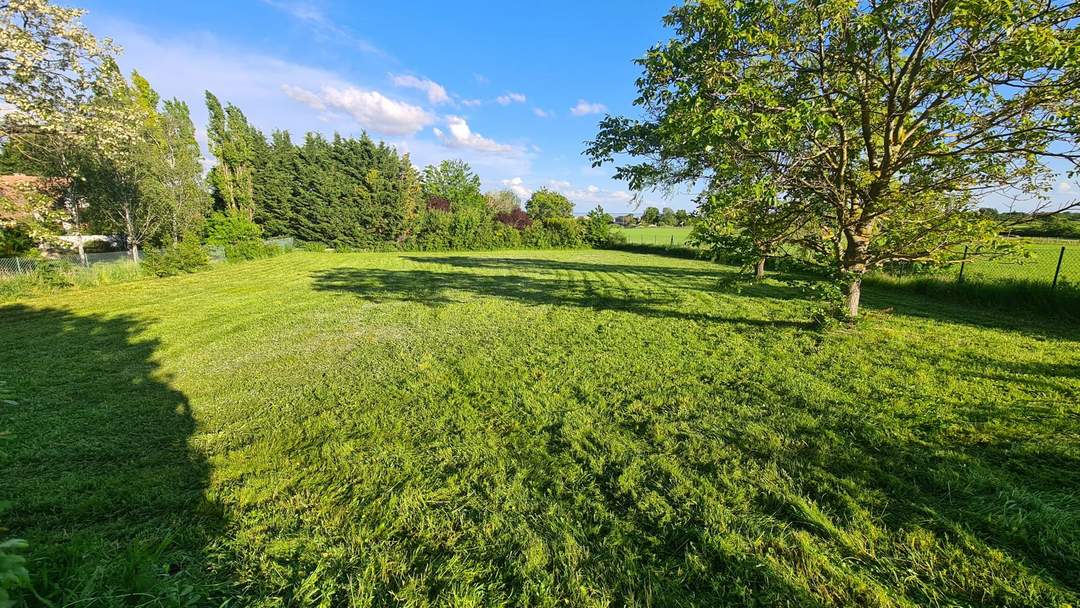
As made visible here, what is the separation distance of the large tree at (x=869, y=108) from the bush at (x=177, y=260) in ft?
53.8

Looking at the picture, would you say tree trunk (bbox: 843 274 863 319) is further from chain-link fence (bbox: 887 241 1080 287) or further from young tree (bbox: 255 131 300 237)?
young tree (bbox: 255 131 300 237)

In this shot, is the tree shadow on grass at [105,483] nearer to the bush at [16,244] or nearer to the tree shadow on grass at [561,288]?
the tree shadow on grass at [561,288]

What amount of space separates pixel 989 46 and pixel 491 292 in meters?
8.90

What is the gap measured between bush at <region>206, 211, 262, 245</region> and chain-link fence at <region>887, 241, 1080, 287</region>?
2418 cm

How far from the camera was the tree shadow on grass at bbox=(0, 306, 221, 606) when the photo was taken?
1.68m

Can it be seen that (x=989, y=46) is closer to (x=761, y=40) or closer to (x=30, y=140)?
(x=761, y=40)

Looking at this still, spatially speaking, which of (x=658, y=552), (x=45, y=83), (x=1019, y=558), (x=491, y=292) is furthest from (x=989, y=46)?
(x=45, y=83)

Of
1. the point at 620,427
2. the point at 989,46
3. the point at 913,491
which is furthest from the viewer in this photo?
the point at 989,46

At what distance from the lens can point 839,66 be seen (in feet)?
15.9

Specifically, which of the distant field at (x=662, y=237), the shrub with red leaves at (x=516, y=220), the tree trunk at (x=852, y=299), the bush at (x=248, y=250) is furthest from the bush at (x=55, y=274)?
the shrub with red leaves at (x=516, y=220)

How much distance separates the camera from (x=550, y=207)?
34219mm

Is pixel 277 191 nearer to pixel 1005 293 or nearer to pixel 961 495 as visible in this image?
pixel 961 495

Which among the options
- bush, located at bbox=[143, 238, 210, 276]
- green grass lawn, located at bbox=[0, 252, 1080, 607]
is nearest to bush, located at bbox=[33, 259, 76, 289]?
bush, located at bbox=[143, 238, 210, 276]

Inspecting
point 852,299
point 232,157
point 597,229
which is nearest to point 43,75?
point 852,299
